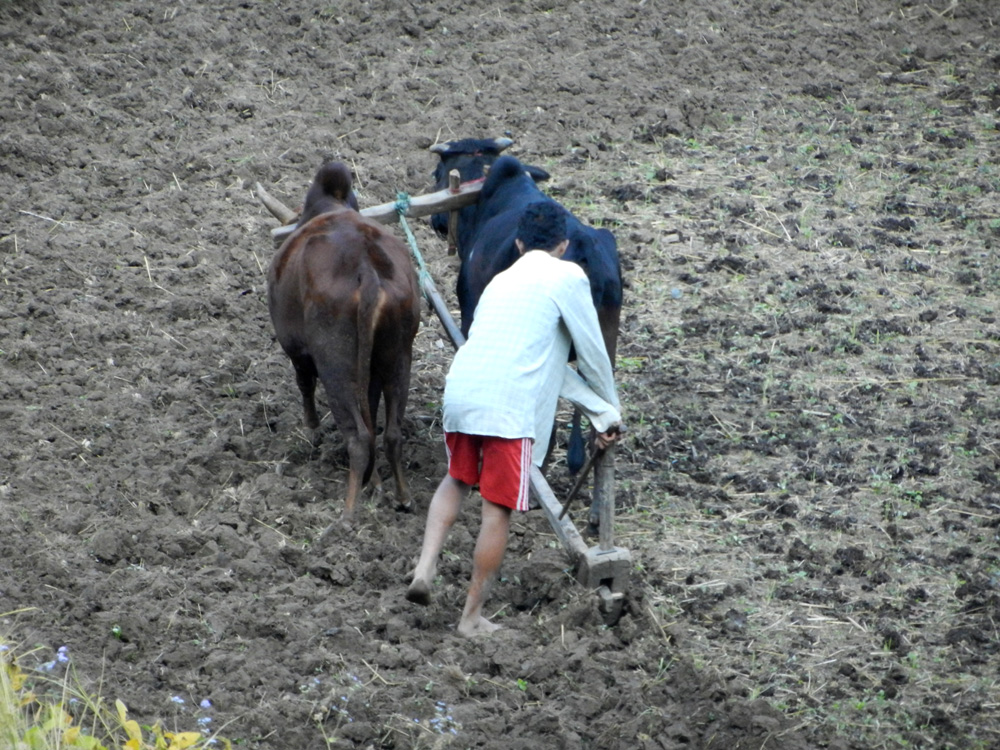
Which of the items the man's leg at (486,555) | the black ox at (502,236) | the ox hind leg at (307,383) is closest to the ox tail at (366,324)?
the ox hind leg at (307,383)

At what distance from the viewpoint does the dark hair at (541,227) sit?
4957 mm

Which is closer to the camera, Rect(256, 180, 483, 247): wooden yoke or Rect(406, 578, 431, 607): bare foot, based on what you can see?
Rect(406, 578, 431, 607): bare foot

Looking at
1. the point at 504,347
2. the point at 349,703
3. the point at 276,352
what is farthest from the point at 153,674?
the point at 276,352

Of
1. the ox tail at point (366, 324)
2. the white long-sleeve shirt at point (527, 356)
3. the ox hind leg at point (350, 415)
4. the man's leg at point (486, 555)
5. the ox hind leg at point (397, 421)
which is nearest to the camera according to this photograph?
the white long-sleeve shirt at point (527, 356)

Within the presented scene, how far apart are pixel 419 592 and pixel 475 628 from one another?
40 cm

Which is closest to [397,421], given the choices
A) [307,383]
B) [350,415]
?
[350,415]

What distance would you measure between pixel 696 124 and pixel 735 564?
19.3 feet

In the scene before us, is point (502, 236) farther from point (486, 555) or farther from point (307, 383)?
point (486, 555)

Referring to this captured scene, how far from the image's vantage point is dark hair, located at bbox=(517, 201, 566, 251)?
16.3 ft

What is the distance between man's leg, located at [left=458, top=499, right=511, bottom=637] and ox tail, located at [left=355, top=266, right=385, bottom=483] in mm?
1218

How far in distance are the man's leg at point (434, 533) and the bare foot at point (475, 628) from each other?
0.86 feet

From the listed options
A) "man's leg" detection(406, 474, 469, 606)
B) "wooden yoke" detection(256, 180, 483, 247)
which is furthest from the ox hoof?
"wooden yoke" detection(256, 180, 483, 247)

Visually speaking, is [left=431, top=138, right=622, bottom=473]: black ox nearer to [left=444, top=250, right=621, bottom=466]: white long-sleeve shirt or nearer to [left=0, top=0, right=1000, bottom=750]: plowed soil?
[left=0, top=0, right=1000, bottom=750]: plowed soil

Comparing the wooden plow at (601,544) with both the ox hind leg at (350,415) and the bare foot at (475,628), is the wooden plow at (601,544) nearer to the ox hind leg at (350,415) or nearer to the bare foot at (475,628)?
the bare foot at (475,628)
